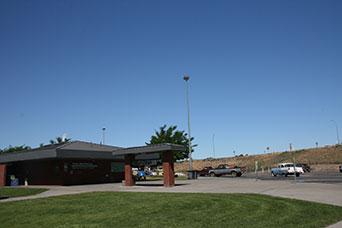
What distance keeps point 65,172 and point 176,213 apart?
28196 mm

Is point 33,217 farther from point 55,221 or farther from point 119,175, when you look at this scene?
point 119,175

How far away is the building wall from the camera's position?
40.6 m

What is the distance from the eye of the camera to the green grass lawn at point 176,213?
40.9ft

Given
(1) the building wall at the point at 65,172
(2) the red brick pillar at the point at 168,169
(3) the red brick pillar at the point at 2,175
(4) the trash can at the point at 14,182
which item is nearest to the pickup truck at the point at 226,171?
(1) the building wall at the point at 65,172

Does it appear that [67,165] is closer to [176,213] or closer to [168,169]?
[168,169]

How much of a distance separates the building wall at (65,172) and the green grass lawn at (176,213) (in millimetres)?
22201

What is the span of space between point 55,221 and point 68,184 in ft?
91.1

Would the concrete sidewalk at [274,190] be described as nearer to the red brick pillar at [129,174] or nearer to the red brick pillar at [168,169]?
the red brick pillar at [168,169]

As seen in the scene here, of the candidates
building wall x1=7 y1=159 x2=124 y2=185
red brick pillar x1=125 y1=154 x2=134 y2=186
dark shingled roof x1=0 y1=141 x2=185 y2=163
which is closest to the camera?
dark shingled roof x1=0 y1=141 x2=185 y2=163

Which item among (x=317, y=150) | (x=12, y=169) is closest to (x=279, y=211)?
(x=12, y=169)

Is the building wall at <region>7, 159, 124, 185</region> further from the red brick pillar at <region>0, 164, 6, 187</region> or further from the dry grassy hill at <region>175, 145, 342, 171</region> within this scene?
the dry grassy hill at <region>175, 145, 342, 171</region>

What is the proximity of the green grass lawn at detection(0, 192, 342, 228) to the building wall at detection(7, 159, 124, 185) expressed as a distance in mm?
22201

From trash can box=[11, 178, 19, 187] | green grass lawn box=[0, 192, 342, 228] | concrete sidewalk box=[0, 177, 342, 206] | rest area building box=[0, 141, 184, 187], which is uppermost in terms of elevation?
rest area building box=[0, 141, 184, 187]

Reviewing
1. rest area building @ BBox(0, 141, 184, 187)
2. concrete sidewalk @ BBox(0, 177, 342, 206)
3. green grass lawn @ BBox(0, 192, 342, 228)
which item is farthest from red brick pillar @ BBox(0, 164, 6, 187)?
green grass lawn @ BBox(0, 192, 342, 228)
